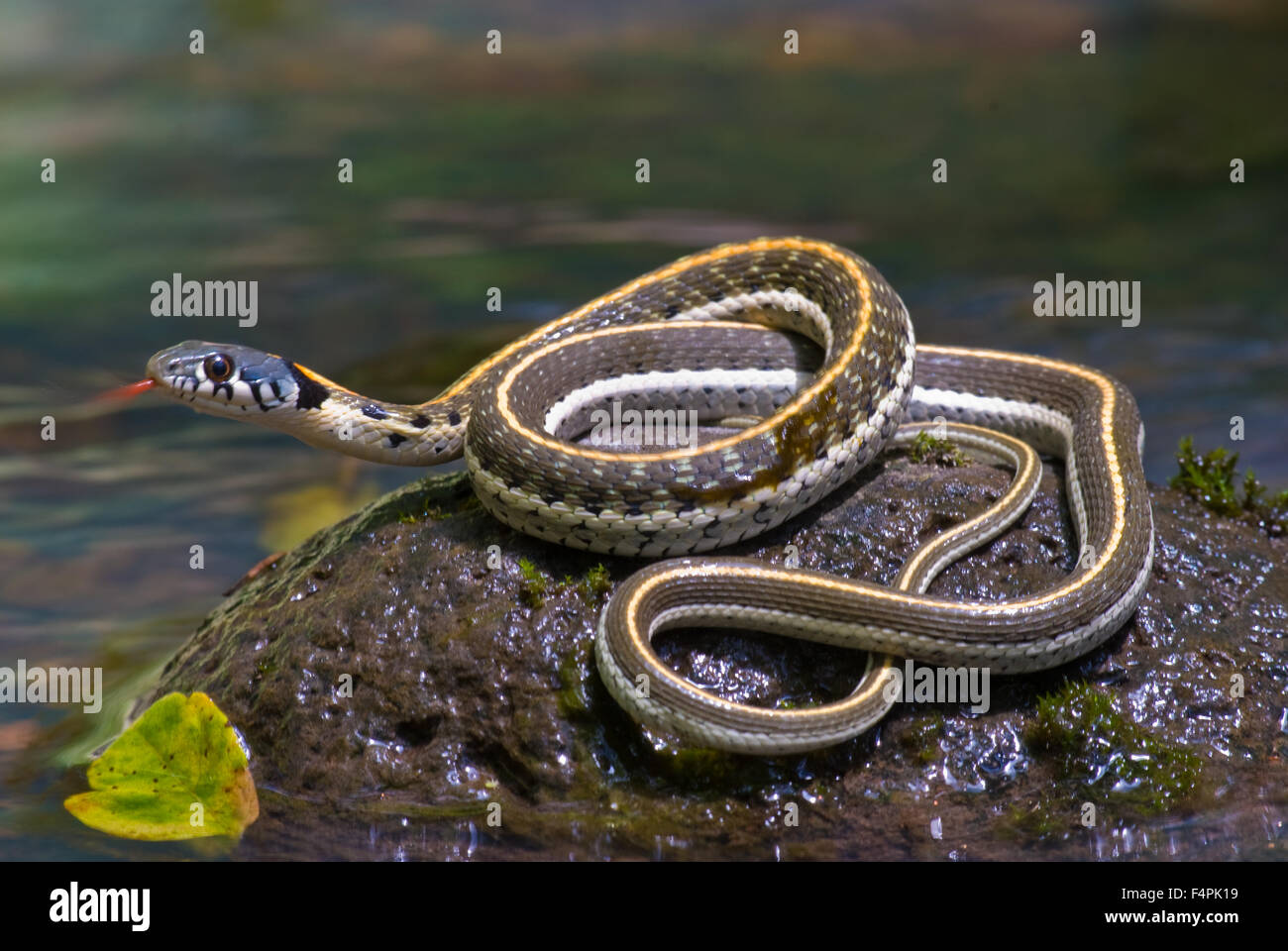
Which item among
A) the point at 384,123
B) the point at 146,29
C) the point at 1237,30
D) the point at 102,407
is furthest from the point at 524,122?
the point at 1237,30

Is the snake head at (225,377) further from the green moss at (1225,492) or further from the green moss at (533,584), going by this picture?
the green moss at (1225,492)

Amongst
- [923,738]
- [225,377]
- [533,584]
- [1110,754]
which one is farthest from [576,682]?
[1110,754]

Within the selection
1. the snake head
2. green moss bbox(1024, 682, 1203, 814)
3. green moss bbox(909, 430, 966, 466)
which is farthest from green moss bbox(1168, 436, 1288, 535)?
the snake head

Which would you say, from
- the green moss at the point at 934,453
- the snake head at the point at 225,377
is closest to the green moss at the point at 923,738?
the green moss at the point at 934,453

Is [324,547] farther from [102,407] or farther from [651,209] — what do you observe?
[651,209]
